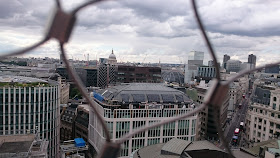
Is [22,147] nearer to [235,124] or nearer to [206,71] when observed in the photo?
[235,124]

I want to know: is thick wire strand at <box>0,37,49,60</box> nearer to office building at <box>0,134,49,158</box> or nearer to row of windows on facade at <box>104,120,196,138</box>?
office building at <box>0,134,49,158</box>

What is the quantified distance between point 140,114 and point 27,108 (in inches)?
344

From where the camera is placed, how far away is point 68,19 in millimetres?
1427

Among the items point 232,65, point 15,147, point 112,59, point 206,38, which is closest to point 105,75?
point 112,59

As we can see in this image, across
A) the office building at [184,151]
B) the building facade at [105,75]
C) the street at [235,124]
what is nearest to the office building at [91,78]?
the building facade at [105,75]

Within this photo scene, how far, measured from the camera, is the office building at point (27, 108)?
19.4 metres

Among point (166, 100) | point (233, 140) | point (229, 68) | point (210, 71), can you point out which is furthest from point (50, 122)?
point (229, 68)

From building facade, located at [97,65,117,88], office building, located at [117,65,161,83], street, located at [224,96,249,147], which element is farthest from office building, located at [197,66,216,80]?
building facade, located at [97,65,117,88]

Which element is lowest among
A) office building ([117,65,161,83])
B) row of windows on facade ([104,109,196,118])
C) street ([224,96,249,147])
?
street ([224,96,249,147])

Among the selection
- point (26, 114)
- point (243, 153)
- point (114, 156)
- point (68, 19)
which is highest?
point (68, 19)

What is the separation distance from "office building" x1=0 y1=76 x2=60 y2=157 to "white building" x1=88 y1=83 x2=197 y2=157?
3.91m

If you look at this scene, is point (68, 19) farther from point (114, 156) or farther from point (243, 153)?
point (243, 153)

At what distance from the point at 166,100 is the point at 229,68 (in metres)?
100

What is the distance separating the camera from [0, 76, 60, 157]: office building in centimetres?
1944
